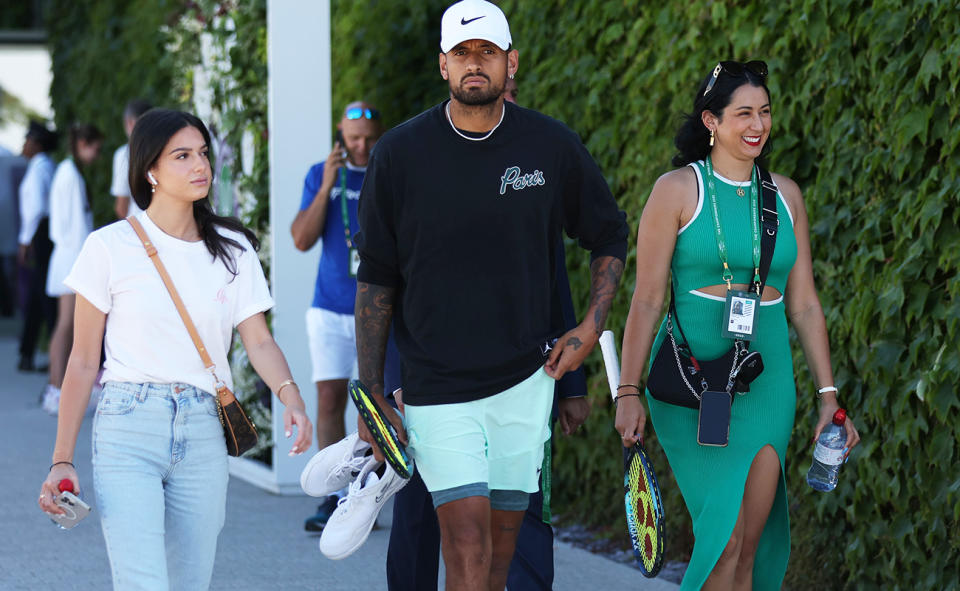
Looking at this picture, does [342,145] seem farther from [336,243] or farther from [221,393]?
[221,393]

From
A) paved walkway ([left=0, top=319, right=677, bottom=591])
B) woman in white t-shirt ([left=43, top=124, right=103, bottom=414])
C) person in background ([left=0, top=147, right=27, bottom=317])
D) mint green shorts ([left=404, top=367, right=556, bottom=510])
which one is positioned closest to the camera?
mint green shorts ([left=404, top=367, right=556, bottom=510])

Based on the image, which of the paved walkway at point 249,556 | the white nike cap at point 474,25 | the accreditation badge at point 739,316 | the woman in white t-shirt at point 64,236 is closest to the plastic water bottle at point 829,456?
the accreditation badge at point 739,316

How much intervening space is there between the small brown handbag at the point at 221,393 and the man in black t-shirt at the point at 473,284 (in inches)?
14.4

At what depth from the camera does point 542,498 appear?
4395 millimetres

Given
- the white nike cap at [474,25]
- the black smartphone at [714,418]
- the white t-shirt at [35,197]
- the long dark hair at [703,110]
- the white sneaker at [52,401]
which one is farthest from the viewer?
the white t-shirt at [35,197]

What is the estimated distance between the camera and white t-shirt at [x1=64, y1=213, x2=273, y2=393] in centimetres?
385

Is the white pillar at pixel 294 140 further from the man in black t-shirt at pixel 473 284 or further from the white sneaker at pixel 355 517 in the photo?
the man in black t-shirt at pixel 473 284

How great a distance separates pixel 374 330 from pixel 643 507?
0.98 metres

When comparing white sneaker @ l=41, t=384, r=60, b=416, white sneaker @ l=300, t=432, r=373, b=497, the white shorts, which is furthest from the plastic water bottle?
white sneaker @ l=41, t=384, r=60, b=416

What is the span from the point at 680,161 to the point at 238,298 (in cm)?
149

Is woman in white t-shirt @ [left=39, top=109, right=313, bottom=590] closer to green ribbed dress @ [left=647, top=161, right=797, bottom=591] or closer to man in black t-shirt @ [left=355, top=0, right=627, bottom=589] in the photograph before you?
man in black t-shirt @ [left=355, top=0, right=627, bottom=589]

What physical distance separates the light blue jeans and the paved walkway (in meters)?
1.92

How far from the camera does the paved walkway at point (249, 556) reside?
5.86 m

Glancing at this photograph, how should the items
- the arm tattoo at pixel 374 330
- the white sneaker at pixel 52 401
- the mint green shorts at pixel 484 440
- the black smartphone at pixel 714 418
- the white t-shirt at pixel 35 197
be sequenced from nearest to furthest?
the mint green shorts at pixel 484 440
the arm tattoo at pixel 374 330
the black smartphone at pixel 714 418
the white sneaker at pixel 52 401
the white t-shirt at pixel 35 197
